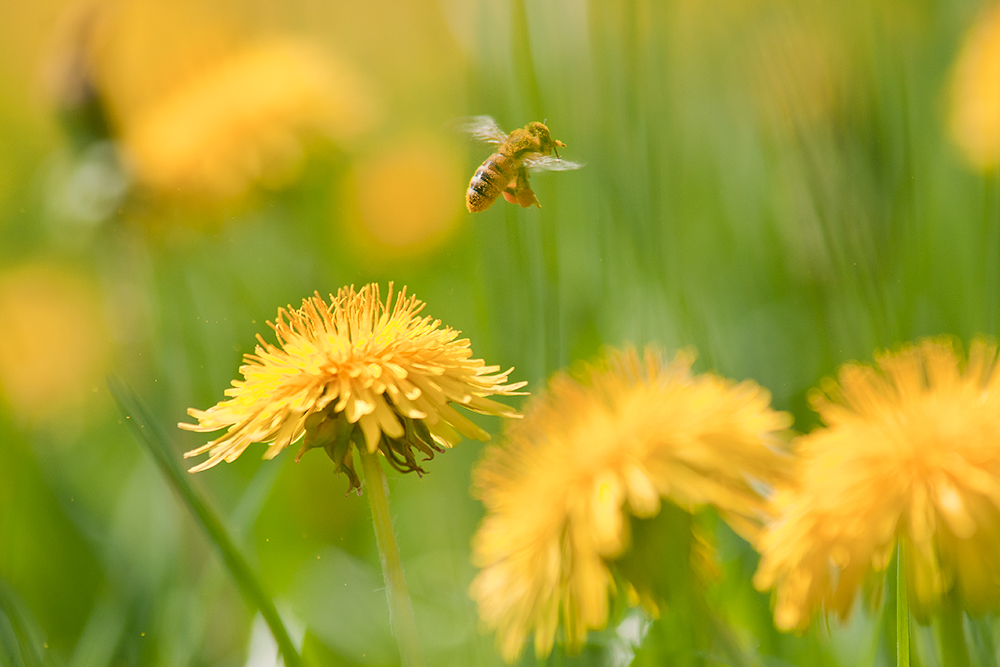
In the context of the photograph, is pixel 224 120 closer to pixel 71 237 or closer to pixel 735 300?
pixel 71 237

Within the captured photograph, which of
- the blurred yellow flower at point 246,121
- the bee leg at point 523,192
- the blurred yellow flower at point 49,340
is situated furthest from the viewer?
the blurred yellow flower at point 49,340

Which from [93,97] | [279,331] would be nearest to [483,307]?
[279,331]

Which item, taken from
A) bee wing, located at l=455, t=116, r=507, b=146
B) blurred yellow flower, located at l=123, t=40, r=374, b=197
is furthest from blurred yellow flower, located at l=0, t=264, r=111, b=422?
bee wing, located at l=455, t=116, r=507, b=146

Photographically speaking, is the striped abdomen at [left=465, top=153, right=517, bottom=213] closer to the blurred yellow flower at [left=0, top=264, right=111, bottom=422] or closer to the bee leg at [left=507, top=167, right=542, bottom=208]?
the bee leg at [left=507, top=167, right=542, bottom=208]

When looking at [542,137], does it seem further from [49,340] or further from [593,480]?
[49,340]

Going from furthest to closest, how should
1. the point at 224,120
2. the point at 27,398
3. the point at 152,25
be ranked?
the point at 152,25 → the point at 27,398 → the point at 224,120

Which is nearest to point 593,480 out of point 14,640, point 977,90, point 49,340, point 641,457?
point 641,457

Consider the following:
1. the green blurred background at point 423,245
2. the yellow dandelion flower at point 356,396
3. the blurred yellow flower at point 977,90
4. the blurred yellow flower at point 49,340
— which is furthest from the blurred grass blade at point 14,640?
the blurred yellow flower at point 977,90

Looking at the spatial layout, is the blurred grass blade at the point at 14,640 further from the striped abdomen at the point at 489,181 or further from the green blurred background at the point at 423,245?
the striped abdomen at the point at 489,181
